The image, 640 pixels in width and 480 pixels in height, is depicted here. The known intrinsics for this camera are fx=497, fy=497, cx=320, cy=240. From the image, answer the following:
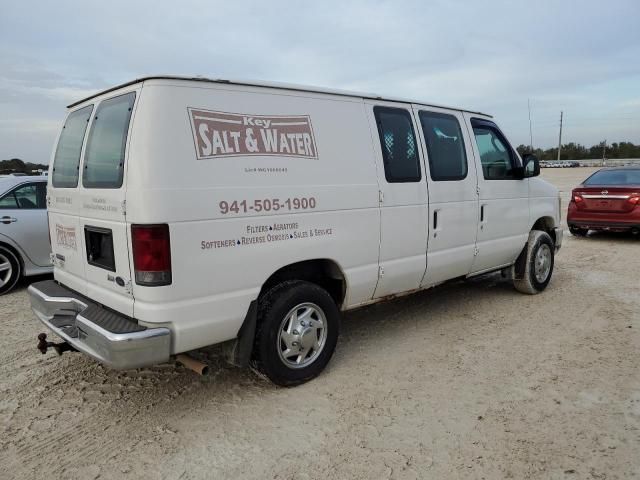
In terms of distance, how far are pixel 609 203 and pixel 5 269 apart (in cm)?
1092

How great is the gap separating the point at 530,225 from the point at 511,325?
154 cm

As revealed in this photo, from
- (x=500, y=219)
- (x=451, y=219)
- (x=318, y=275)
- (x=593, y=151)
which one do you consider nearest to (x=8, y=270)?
(x=318, y=275)

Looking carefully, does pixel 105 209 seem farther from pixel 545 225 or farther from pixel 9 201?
pixel 545 225

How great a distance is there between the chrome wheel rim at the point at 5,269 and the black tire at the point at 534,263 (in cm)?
658

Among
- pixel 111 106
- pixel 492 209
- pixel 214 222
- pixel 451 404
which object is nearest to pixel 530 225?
pixel 492 209

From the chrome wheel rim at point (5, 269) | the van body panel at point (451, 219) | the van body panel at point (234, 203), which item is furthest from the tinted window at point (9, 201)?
the van body panel at point (451, 219)

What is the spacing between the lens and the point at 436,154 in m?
4.77

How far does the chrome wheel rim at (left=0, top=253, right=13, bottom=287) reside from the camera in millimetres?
6535

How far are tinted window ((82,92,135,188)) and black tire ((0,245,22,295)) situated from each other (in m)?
3.85

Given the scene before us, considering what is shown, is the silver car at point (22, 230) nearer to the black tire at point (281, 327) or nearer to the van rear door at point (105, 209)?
the van rear door at point (105, 209)

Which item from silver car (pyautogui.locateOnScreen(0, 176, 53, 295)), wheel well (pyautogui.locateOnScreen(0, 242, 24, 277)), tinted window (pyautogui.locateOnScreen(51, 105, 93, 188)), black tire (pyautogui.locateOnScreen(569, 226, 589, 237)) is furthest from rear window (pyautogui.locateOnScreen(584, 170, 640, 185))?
wheel well (pyautogui.locateOnScreen(0, 242, 24, 277))

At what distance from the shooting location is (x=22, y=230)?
6617 millimetres

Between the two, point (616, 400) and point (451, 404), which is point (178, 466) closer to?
point (451, 404)

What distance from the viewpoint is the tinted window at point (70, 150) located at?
381 cm
